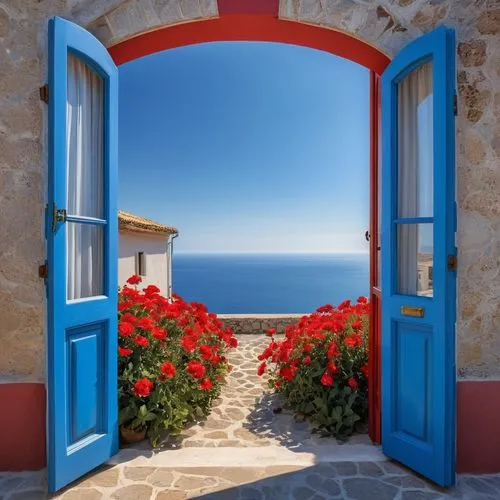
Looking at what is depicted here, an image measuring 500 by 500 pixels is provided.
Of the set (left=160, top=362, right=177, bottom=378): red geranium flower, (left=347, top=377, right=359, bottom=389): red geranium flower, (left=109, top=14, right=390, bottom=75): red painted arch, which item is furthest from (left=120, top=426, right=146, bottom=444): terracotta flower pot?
(left=109, top=14, right=390, bottom=75): red painted arch

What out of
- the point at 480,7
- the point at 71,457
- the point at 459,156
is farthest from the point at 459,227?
the point at 71,457

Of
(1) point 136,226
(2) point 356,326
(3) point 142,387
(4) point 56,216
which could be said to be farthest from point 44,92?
(1) point 136,226

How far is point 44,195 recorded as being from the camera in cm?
242

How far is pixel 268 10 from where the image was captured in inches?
103

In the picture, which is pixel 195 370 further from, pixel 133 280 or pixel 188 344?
pixel 133 280

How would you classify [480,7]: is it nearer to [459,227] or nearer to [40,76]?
[459,227]

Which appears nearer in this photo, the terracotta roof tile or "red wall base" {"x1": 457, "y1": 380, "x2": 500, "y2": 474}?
"red wall base" {"x1": 457, "y1": 380, "x2": 500, "y2": 474}

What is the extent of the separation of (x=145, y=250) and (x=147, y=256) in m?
0.19

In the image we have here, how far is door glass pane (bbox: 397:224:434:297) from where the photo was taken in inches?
96.7

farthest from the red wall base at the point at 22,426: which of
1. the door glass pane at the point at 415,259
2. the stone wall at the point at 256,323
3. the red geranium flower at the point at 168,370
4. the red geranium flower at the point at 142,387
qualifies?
the stone wall at the point at 256,323

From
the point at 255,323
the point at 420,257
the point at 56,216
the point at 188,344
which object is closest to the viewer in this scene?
the point at 56,216

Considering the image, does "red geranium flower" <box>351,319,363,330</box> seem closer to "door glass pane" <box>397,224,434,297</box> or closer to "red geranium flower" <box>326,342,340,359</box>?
"red geranium flower" <box>326,342,340,359</box>

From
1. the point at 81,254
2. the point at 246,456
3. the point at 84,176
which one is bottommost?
the point at 246,456

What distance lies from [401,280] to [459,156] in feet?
3.04
